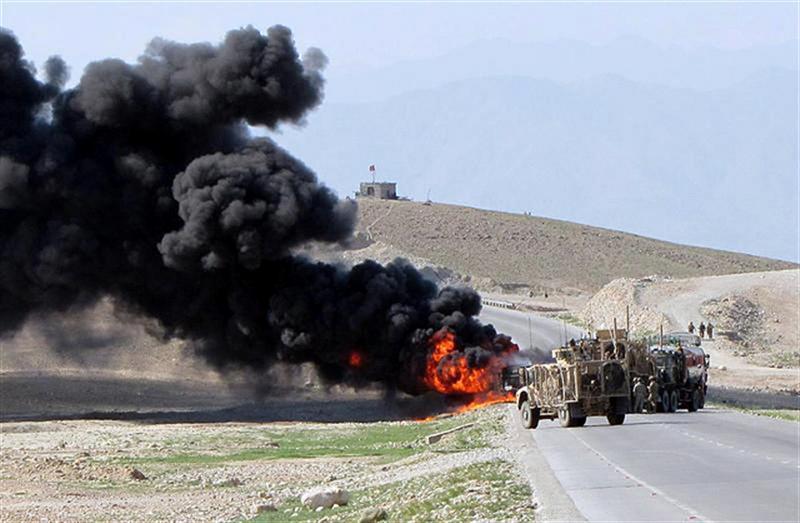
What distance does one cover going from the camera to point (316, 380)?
224ft

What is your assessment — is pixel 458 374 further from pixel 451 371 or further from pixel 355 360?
→ pixel 355 360

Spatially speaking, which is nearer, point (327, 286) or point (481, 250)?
point (327, 286)

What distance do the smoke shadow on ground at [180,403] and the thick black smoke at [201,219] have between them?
2076mm

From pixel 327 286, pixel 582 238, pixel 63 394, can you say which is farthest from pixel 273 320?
pixel 582 238

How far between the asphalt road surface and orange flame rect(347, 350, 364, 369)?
1359 centimetres

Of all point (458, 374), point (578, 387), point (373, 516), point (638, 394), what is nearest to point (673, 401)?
point (638, 394)

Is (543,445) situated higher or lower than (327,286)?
lower

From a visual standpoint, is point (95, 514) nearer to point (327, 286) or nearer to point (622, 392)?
point (622, 392)

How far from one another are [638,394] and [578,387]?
3369 millimetres

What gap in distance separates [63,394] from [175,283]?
12497 millimetres

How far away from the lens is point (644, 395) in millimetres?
47656

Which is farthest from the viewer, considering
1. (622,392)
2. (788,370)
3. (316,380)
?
(788,370)

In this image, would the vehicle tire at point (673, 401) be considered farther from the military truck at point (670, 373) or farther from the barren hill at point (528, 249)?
the barren hill at point (528, 249)

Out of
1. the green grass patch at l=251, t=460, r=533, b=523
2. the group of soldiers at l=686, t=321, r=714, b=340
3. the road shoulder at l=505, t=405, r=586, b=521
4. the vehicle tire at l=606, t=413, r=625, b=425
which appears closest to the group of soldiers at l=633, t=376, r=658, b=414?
the vehicle tire at l=606, t=413, r=625, b=425
